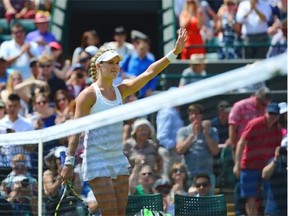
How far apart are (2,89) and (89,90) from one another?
6.39 metres

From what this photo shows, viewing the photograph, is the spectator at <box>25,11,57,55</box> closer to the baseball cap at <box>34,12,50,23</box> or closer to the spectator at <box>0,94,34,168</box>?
the baseball cap at <box>34,12,50,23</box>

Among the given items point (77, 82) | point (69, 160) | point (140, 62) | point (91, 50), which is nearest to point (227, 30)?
point (140, 62)

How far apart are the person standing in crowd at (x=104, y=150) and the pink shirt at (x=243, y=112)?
186cm

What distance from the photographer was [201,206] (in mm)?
9898

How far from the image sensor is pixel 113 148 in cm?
919

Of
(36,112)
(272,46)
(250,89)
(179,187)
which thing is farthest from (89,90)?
(272,46)

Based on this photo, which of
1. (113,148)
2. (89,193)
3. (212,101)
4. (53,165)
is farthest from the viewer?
(212,101)

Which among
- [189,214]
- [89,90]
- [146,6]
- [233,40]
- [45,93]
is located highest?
[146,6]

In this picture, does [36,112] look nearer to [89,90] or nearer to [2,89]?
[2,89]

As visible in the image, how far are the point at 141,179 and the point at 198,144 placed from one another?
73 cm

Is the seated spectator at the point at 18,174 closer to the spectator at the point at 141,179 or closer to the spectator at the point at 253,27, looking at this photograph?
the spectator at the point at 141,179

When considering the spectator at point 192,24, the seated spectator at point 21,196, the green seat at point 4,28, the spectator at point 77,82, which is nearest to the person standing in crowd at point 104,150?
the seated spectator at point 21,196

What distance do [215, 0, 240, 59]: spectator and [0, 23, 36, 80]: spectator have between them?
2826 millimetres

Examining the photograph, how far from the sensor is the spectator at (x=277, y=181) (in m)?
10.5
